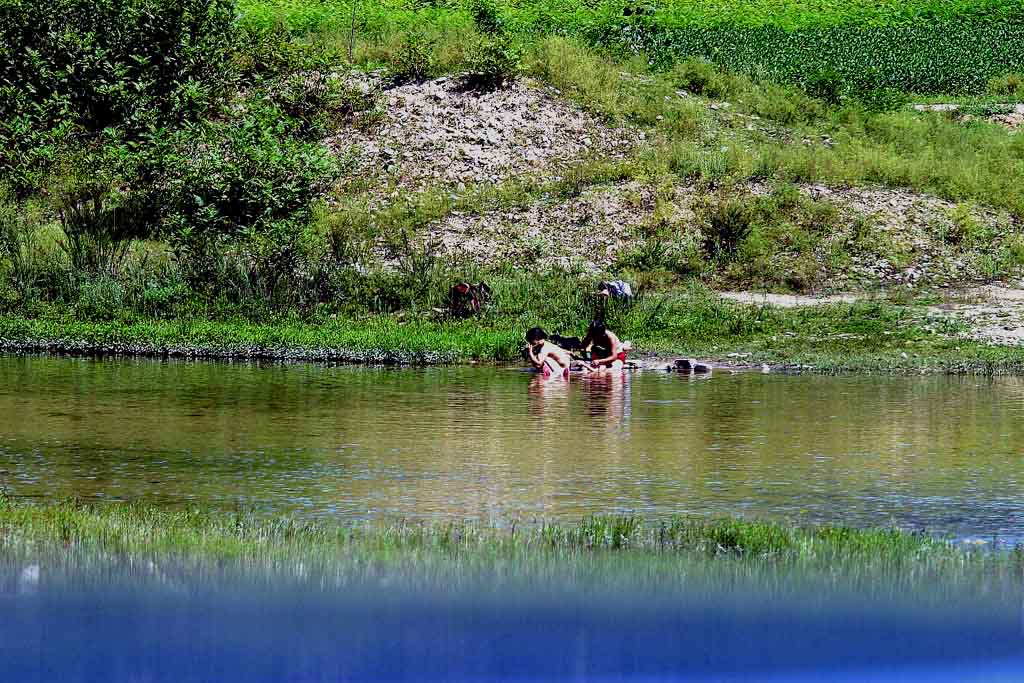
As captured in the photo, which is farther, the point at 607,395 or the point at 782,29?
the point at 782,29

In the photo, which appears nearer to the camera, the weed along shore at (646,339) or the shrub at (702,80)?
the weed along shore at (646,339)

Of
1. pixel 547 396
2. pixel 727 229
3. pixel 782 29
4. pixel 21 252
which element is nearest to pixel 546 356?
pixel 547 396

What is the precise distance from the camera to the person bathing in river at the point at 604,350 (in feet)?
70.0

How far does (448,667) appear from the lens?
256 inches

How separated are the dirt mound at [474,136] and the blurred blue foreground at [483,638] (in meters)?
27.3

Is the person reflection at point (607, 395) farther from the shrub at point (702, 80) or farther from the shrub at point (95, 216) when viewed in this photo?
the shrub at point (702, 80)

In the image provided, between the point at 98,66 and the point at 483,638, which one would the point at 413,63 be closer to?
the point at 98,66

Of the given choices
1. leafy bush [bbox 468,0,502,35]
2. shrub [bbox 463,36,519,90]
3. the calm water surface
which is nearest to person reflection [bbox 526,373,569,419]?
the calm water surface

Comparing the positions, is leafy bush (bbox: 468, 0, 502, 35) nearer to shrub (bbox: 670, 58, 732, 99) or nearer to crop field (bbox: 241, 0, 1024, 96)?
crop field (bbox: 241, 0, 1024, 96)

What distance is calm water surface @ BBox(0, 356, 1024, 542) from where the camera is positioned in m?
10.9

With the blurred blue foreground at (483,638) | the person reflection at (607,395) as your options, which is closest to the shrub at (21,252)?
the person reflection at (607,395)

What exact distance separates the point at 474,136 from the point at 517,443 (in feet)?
74.5

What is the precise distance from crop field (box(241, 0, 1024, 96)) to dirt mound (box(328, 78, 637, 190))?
15.8ft

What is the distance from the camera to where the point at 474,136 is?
35.9 metres
